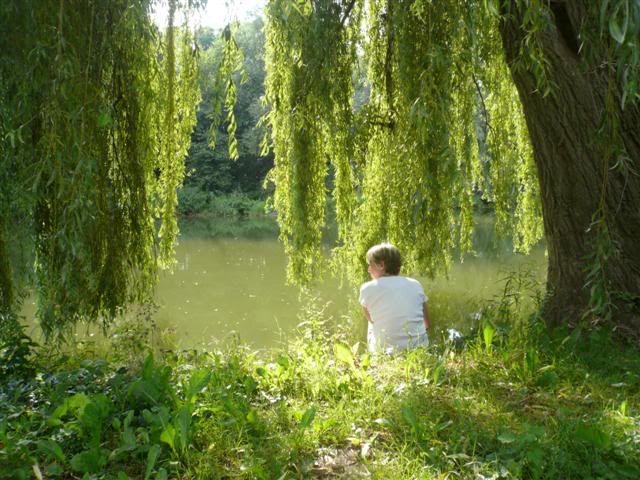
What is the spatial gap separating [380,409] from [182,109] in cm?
267

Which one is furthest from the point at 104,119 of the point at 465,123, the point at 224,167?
the point at 224,167

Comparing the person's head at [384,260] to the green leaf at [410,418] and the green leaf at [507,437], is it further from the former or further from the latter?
the green leaf at [507,437]

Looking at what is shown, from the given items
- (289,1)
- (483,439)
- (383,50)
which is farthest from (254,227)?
(483,439)

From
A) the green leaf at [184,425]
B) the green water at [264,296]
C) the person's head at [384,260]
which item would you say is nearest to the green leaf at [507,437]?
the green leaf at [184,425]

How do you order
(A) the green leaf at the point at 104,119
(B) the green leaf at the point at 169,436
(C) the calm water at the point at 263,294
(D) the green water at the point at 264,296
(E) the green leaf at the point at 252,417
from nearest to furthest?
1. (B) the green leaf at the point at 169,436
2. (E) the green leaf at the point at 252,417
3. (A) the green leaf at the point at 104,119
4. (D) the green water at the point at 264,296
5. (C) the calm water at the point at 263,294

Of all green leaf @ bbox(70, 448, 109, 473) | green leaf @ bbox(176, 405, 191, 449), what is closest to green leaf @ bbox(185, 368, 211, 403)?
green leaf @ bbox(176, 405, 191, 449)

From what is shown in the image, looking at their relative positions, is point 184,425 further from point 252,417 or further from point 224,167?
point 224,167

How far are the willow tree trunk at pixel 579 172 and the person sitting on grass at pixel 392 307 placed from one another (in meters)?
0.87

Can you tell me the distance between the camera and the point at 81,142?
3.39 meters

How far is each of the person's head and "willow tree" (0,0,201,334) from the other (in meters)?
1.47

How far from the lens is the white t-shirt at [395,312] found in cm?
399

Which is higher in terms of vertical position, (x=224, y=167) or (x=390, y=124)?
(x=224, y=167)

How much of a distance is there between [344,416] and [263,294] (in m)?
7.40

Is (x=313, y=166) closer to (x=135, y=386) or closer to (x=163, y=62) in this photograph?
(x=163, y=62)
